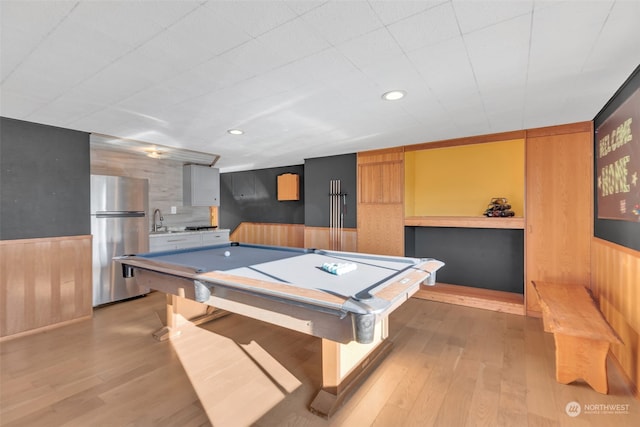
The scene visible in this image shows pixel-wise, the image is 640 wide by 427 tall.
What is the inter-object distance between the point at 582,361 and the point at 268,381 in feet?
7.22

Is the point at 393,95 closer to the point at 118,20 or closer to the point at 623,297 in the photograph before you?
A: the point at 118,20

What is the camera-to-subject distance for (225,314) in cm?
338

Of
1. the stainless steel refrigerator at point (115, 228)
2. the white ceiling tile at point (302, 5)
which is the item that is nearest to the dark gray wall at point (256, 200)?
the stainless steel refrigerator at point (115, 228)

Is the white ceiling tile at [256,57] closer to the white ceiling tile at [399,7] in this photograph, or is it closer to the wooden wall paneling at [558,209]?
the white ceiling tile at [399,7]

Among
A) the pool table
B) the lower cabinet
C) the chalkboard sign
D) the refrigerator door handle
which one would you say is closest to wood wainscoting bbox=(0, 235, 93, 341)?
the refrigerator door handle

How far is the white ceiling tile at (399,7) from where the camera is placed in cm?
133

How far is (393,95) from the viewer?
2.40 m

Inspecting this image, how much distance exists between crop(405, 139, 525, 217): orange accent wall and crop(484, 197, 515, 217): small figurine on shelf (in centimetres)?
18

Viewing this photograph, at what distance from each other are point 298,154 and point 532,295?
373 cm

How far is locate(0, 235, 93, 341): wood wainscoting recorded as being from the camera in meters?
2.93

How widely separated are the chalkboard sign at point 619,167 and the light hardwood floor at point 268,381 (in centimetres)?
114

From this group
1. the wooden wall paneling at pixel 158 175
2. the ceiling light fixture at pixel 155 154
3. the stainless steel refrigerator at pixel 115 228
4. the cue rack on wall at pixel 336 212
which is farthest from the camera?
the cue rack on wall at pixel 336 212

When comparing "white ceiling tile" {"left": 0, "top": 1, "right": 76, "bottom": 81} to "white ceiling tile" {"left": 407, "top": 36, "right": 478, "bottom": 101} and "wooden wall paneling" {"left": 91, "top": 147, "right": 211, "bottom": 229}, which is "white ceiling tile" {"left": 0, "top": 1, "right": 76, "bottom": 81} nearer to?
"white ceiling tile" {"left": 407, "top": 36, "right": 478, "bottom": 101}

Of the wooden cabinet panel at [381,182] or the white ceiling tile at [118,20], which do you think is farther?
the wooden cabinet panel at [381,182]
